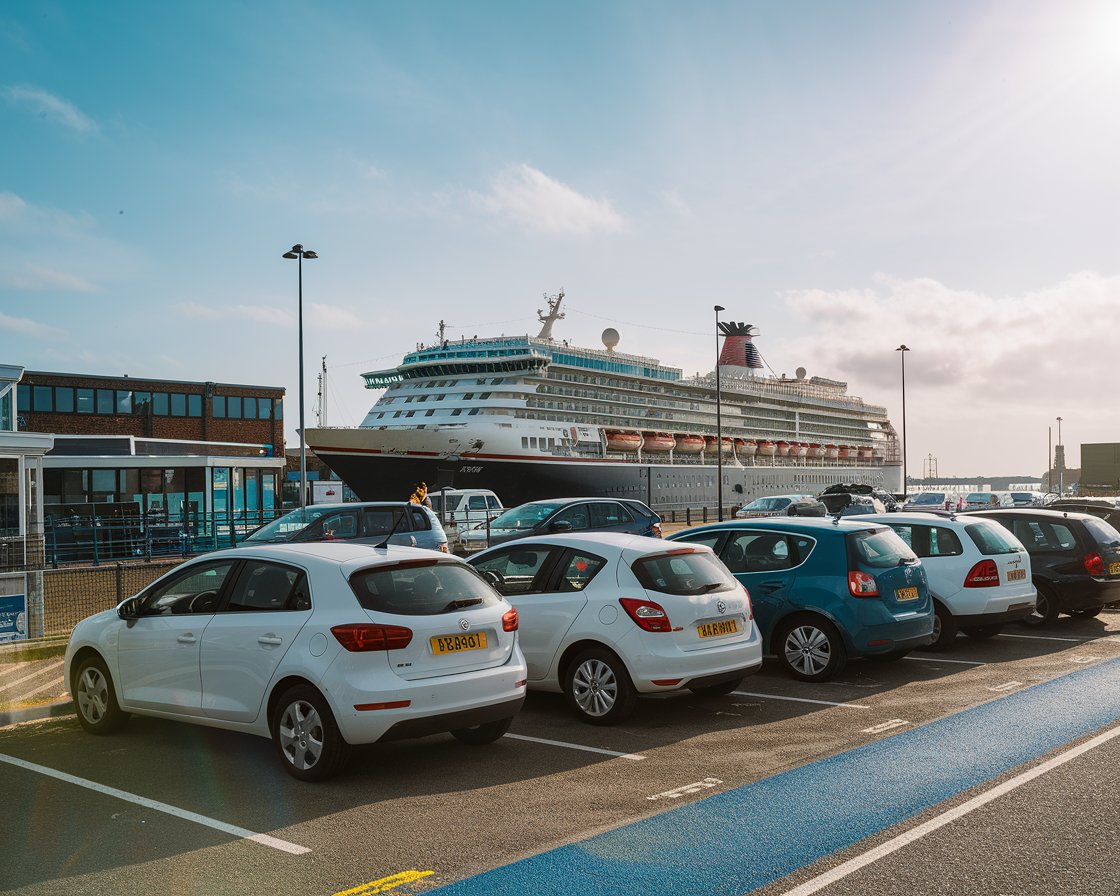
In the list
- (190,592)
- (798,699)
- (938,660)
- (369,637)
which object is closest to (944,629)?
(938,660)

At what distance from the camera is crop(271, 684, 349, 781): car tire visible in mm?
5832

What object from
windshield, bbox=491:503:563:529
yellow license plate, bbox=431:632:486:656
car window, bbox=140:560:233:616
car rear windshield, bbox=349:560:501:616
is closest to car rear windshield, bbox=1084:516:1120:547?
windshield, bbox=491:503:563:529

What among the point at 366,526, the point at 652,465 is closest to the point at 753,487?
the point at 652,465

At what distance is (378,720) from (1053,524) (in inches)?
412

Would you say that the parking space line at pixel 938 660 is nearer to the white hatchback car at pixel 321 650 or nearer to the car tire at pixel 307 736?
the white hatchback car at pixel 321 650

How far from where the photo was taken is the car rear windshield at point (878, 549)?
30.2 feet

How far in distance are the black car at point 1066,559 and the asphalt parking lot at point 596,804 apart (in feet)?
15.0

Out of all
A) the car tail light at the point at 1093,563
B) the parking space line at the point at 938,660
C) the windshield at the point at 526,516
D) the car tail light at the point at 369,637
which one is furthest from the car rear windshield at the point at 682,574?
the windshield at the point at 526,516

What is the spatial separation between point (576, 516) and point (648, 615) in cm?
1063

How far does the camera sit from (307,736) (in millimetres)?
5965

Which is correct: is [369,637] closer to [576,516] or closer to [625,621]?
[625,621]

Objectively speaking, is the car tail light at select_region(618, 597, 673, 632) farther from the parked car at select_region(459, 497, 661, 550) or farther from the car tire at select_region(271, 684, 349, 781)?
the parked car at select_region(459, 497, 661, 550)

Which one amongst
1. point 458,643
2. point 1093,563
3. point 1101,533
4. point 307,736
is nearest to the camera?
point 307,736

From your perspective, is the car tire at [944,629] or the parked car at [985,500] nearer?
the car tire at [944,629]
